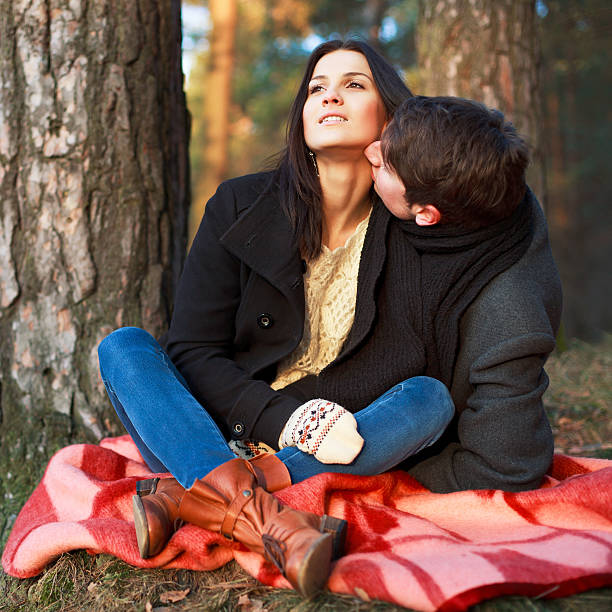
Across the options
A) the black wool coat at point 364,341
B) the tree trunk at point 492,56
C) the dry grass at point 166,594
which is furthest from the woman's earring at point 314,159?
the tree trunk at point 492,56

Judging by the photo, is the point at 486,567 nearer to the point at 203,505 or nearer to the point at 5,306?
the point at 203,505

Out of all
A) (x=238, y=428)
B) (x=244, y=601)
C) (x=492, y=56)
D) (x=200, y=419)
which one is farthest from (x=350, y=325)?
(x=492, y=56)

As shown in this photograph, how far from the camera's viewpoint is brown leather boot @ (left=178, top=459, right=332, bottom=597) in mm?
1567

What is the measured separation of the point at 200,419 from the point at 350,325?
68 centimetres

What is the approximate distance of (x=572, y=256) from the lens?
13.0m

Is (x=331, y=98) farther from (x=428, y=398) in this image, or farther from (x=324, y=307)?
(x=428, y=398)

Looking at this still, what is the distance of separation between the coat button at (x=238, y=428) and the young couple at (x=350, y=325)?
0.01 m

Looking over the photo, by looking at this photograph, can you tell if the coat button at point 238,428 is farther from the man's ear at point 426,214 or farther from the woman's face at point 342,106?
the woman's face at point 342,106

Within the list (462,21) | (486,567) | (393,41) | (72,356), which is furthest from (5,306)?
(393,41)

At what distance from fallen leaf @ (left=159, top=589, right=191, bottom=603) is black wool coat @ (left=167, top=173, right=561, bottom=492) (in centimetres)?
52

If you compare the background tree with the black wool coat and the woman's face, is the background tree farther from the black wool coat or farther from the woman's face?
the black wool coat

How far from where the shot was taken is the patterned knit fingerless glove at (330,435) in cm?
193

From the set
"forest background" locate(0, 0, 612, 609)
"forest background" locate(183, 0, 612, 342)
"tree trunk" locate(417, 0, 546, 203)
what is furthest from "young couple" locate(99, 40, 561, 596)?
"forest background" locate(183, 0, 612, 342)

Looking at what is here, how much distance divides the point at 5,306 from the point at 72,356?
359mm
